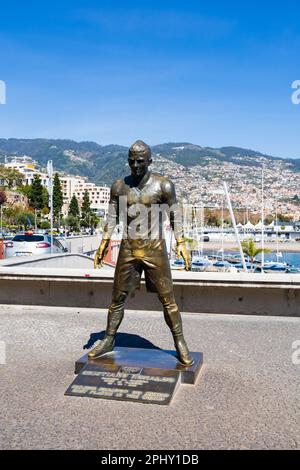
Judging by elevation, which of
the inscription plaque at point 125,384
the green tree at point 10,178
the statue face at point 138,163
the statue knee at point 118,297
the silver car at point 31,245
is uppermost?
the green tree at point 10,178

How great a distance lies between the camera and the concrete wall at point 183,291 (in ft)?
25.6

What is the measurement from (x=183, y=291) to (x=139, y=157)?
373cm

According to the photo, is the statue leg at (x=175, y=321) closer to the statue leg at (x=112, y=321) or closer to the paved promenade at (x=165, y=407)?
the paved promenade at (x=165, y=407)

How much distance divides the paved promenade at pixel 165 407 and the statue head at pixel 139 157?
2169 millimetres

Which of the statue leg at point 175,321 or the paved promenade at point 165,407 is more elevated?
the statue leg at point 175,321

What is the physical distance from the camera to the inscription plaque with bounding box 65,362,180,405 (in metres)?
4.39

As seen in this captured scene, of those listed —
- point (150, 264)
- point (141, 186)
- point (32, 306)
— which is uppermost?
point (141, 186)

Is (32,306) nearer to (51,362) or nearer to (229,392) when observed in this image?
(51,362)

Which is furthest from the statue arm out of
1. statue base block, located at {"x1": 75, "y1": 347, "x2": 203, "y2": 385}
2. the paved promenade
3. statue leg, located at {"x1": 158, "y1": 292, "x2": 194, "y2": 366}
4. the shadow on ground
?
the shadow on ground

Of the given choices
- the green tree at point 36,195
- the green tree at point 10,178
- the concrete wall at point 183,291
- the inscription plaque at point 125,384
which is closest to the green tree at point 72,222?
the green tree at point 36,195

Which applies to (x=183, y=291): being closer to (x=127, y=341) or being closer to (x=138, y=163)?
(x=127, y=341)
